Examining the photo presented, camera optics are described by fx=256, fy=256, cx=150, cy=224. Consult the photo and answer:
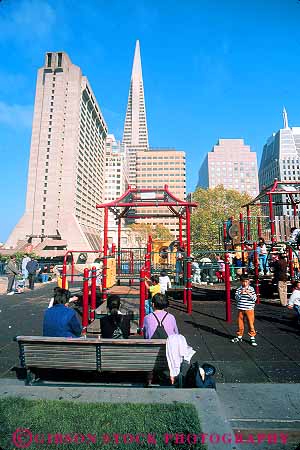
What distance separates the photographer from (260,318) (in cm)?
752

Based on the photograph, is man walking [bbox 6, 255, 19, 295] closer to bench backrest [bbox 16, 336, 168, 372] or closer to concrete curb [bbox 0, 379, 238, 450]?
bench backrest [bbox 16, 336, 168, 372]

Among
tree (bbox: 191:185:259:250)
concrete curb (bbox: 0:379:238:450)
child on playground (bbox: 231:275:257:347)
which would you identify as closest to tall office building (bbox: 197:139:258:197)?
tree (bbox: 191:185:259:250)

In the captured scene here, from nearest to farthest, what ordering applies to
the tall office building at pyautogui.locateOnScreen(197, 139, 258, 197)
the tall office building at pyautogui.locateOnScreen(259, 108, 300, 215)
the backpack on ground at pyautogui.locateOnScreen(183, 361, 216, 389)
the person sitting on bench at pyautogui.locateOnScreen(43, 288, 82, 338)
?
the backpack on ground at pyautogui.locateOnScreen(183, 361, 216, 389) → the person sitting on bench at pyautogui.locateOnScreen(43, 288, 82, 338) → the tall office building at pyautogui.locateOnScreen(259, 108, 300, 215) → the tall office building at pyautogui.locateOnScreen(197, 139, 258, 197)

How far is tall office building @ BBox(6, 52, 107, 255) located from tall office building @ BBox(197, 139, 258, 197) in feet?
315

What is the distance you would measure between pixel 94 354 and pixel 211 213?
40472 mm

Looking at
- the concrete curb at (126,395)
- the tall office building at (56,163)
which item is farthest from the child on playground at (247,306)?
the tall office building at (56,163)

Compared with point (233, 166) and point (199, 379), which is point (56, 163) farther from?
point (233, 166)

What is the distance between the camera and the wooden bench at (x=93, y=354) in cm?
336

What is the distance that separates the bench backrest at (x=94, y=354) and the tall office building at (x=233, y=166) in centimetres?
15511

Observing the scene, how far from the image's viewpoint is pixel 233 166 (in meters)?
156

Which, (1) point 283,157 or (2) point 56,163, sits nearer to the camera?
(2) point 56,163

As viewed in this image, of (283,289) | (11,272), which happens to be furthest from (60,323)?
(11,272)

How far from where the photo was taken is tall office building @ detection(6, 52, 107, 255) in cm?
6969

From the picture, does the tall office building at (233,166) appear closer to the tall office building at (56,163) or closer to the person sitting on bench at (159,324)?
the tall office building at (56,163)
